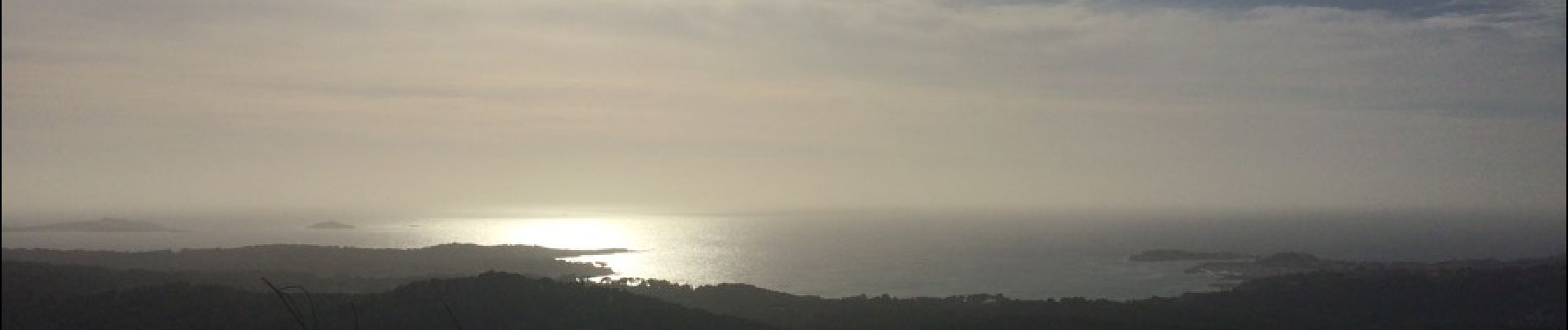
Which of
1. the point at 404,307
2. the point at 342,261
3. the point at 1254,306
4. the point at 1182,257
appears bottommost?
the point at 1254,306

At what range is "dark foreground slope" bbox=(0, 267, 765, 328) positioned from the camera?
1446 inches

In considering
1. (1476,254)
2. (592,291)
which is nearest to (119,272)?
(592,291)

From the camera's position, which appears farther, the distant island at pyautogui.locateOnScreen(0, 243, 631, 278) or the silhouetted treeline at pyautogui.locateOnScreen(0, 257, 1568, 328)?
the distant island at pyautogui.locateOnScreen(0, 243, 631, 278)

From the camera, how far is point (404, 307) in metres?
42.0

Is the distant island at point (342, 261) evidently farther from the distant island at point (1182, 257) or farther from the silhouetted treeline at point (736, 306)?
the distant island at point (1182, 257)

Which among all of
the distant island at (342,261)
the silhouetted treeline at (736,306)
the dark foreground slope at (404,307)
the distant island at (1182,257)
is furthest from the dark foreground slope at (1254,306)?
the distant island at (1182,257)

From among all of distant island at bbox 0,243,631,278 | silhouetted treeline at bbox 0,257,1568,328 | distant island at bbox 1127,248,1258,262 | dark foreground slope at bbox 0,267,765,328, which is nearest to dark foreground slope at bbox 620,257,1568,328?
silhouetted treeline at bbox 0,257,1568,328

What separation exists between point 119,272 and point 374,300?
17.3 metres

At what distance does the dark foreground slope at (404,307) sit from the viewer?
36731 mm

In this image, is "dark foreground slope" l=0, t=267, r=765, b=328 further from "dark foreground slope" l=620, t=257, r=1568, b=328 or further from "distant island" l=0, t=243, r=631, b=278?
"distant island" l=0, t=243, r=631, b=278

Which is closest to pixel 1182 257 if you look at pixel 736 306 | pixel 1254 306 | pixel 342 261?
pixel 1254 306

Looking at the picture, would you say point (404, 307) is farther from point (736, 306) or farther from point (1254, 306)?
point (1254, 306)

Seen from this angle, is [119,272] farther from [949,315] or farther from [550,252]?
[550,252]

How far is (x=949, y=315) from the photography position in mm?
54344
